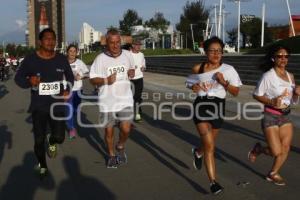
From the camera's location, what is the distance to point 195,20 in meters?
86.6

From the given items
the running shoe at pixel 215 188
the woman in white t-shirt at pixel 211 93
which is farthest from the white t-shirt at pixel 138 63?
the running shoe at pixel 215 188

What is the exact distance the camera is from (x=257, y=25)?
8594 cm

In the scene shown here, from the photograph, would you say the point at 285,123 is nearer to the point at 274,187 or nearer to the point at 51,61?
the point at 274,187

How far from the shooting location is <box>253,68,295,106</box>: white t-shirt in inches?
252

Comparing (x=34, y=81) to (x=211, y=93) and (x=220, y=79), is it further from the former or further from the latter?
(x=220, y=79)

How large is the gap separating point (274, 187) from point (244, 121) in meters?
6.26

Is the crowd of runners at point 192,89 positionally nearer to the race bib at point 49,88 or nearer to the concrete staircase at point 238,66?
the race bib at point 49,88

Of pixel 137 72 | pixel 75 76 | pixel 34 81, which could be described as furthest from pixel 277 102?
pixel 137 72

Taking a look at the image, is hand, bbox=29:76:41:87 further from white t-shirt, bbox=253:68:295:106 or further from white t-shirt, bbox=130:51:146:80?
white t-shirt, bbox=130:51:146:80

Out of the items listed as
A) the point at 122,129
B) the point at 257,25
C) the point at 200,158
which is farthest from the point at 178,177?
the point at 257,25

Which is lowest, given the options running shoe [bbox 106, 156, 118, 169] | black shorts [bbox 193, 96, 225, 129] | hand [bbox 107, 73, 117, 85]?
running shoe [bbox 106, 156, 118, 169]

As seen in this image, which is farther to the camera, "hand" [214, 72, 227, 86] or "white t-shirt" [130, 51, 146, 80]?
"white t-shirt" [130, 51, 146, 80]

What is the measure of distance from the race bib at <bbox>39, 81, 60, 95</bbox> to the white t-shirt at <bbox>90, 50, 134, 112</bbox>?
60 cm

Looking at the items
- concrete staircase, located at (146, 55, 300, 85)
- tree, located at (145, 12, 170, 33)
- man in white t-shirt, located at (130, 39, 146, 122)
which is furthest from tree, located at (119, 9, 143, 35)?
man in white t-shirt, located at (130, 39, 146, 122)
